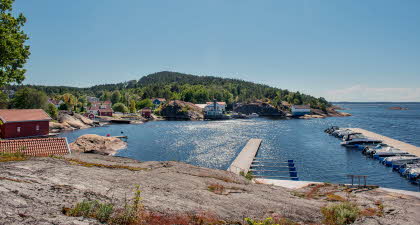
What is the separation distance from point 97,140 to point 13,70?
33319 millimetres

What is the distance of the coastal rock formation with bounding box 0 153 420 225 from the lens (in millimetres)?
9086

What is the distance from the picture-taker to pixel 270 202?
14.8m

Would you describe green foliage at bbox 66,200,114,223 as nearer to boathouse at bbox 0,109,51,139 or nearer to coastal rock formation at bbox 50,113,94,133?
boathouse at bbox 0,109,51,139

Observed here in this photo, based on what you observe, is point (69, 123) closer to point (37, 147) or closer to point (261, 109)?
point (37, 147)

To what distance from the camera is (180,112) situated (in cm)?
14500

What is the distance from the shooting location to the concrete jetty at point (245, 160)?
115 feet

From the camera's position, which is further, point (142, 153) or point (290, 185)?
point (142, 153)

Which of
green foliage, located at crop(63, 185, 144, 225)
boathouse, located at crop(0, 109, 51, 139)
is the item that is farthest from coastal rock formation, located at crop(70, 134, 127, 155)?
green foliage, located at crop(63, 185, 144, 225)

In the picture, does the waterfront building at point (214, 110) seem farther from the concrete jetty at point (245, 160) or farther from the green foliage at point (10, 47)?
the green foliage at point (10, 47)

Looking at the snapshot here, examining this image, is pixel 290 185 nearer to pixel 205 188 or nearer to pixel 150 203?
pixel 205 188

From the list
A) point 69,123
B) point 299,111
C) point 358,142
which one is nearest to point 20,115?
point 69,123

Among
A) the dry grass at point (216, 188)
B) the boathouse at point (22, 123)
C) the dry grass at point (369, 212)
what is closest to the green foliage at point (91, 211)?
the dry grass at point (216, 188)

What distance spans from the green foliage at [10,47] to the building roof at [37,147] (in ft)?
18.4

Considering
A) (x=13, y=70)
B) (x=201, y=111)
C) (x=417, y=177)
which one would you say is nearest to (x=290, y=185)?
(x=417, y=177)
